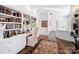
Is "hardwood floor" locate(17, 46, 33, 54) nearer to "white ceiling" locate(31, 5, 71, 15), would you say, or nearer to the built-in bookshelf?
the built-in bookshelf

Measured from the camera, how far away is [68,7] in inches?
102

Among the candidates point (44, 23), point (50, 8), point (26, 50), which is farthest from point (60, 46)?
point (50, 8)

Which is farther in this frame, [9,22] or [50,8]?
[50,8]

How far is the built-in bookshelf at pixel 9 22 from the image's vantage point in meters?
2.37

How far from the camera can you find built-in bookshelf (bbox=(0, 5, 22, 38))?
2.37 m

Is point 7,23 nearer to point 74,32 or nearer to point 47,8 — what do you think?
point 47,8

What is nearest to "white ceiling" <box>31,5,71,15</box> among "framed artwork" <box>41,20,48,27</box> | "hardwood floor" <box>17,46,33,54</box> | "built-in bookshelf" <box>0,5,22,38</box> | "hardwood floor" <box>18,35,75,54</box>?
"framed artwork" <box>41,20,48,27</box>

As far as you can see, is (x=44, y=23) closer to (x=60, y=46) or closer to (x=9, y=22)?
(x=60, y=46)

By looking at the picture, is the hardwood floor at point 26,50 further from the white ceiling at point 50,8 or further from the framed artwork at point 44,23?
the white ceiling at point 50,8

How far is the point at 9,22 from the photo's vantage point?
2.47 metres
